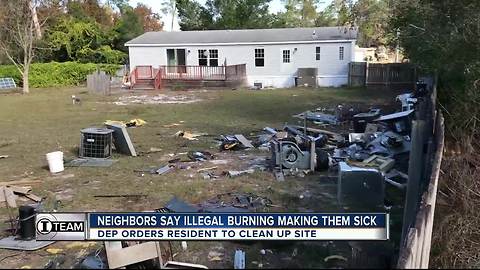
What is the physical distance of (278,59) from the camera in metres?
29.2

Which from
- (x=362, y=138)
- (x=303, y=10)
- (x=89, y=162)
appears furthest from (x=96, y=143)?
(x=303, y=10)

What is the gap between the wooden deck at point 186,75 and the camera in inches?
1115

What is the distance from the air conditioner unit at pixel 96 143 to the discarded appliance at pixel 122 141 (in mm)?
252

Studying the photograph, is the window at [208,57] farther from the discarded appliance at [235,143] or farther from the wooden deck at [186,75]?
the discarded appliance at [235,143]

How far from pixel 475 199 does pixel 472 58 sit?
3348mm

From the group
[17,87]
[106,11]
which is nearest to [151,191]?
[17,87]

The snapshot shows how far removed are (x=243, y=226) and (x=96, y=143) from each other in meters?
7.79

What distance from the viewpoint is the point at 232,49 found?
1163 inches

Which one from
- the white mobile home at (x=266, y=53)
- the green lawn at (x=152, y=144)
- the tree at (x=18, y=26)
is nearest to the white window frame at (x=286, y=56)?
the white mobile home at (x=266, y=53)

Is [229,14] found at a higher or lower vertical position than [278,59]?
higher

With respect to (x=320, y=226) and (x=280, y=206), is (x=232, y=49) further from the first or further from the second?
(x=320, y=226)

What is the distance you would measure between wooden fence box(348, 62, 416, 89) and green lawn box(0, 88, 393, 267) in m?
2.31

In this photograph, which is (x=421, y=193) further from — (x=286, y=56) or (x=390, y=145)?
(x=286, y=56)

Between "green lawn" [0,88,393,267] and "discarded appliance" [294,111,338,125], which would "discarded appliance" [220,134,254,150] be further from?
"discarded appliance" [294,111,338,125]
